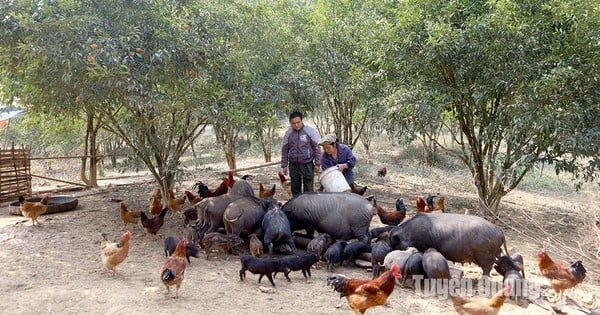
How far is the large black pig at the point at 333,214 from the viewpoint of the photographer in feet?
20.9

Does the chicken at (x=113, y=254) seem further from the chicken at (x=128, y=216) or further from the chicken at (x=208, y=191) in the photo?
the chicken at (x=208, y=191)

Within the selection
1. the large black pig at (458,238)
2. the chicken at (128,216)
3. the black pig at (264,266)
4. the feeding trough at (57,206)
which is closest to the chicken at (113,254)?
the black pig at (264,266)

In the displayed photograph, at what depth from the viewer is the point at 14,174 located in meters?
10.1

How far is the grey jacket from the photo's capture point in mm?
7488

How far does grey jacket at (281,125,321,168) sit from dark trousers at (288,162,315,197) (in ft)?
0.41

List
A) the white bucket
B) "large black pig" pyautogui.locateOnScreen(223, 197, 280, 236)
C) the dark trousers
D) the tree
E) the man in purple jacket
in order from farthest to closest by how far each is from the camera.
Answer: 1. the dark trousers
2. the man in purple jacket
3. the white bucket
4. the tree
5. "large black pig" pyautogui.locateOnScreen(223, 197, 280, 236)

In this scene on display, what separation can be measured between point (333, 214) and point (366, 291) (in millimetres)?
2496

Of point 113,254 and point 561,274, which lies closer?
point 561,274

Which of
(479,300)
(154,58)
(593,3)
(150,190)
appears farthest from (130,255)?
(593,3)

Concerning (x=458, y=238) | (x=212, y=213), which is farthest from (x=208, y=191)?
(x=458, y=238)

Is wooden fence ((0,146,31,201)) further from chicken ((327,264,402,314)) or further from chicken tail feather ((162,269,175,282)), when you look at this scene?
chicken ((327,264,402,314))

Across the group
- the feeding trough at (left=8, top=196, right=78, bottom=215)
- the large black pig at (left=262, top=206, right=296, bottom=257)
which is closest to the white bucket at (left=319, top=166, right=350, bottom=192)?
the large black pig at (left=262, top=206, right=296, bottom=257)

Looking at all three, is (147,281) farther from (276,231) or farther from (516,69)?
(516,69)

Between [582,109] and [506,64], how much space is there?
1382 millimetres
